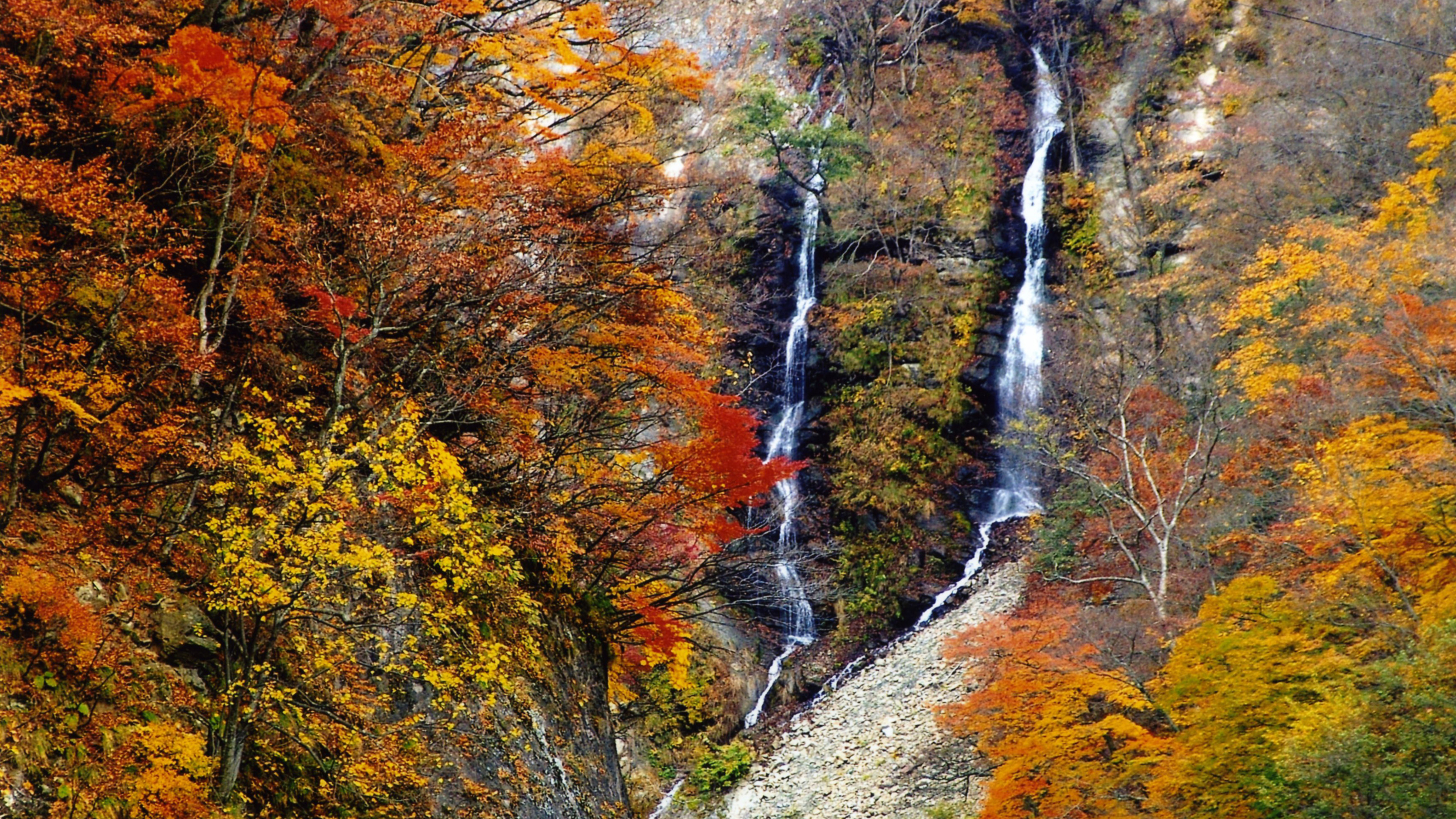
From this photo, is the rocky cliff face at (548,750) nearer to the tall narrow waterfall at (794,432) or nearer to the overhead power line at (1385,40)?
the tall narrow waterfall at (794,432)

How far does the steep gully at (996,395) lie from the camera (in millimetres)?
21188

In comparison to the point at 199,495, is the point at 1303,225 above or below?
below

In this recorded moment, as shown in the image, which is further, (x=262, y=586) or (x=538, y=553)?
(x=538, y=553)

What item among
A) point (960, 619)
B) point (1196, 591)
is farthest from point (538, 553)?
point (960, 619)

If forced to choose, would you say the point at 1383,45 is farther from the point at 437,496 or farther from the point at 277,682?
the point at 277,682

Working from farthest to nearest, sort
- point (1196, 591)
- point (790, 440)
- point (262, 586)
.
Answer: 1. point (790, 440)
2. point (1196, 591)
3. point (262, 586)

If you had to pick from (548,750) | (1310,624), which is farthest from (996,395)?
(548,750)

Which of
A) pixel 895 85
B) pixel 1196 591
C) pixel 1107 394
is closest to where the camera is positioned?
pixel 1196 591

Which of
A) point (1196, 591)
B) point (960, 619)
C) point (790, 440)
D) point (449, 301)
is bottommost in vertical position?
point (960, 619)

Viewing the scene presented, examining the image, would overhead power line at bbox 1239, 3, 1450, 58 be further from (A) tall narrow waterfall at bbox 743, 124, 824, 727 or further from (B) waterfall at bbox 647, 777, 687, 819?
(B) waterfall at bbox 647, 777, 687, 819

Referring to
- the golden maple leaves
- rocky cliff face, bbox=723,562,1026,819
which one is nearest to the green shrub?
rocky cliff face, bbox=723,562,1026,819

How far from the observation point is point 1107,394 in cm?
1872

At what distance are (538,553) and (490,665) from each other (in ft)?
12.0

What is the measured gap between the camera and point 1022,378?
23.3 metres
